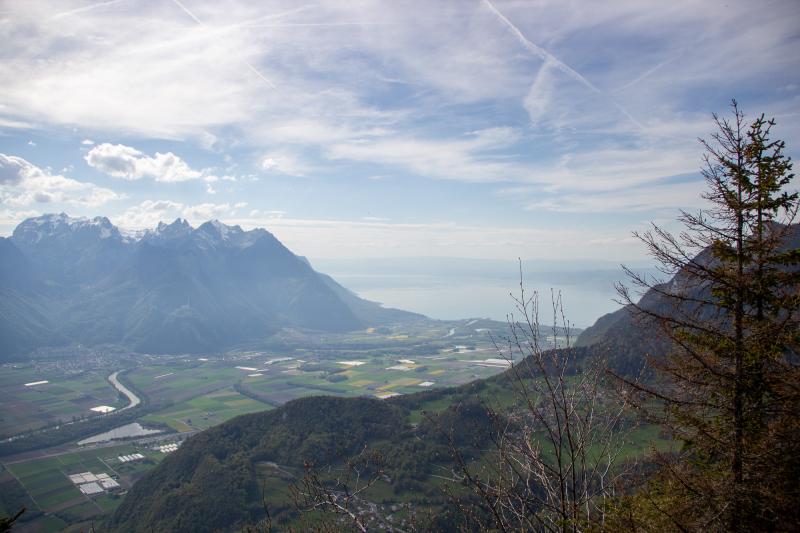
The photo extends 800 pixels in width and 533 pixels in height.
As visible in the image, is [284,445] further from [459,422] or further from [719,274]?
[719,274]

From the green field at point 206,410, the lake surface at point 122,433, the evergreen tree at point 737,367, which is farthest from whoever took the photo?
the green field at point 206,410

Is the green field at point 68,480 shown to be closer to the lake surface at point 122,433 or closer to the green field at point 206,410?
the lake surface at point 122,433

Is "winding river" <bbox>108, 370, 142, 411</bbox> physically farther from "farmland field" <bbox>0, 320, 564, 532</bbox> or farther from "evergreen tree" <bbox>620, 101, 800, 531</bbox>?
"evergreen tree" <bbox>620, 101, 800, 531</bbox>

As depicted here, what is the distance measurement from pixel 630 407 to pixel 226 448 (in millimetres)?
57319

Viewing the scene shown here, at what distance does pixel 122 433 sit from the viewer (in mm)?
80188

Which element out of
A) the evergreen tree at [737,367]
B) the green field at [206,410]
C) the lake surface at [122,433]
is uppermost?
the evergreen tree at [737,367]

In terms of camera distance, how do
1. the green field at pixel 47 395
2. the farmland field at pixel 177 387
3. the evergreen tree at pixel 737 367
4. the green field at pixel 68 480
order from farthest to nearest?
the green field at pixel 47 395 < the farmland field at pixel 177 387 < the green field at pixel 68 480 < the evergreen tree at pixel 737 367

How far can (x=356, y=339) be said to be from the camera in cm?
19200

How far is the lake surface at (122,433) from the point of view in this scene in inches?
2997

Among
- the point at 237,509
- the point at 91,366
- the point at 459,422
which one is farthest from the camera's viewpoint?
the point at 91,366

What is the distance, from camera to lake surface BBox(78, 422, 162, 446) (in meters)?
76.1

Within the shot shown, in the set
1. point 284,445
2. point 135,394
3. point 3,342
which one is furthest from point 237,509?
point 3,342

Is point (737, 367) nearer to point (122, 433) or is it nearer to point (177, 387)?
point (122, 433)

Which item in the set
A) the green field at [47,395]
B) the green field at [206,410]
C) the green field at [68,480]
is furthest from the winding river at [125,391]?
the green field at [68,480]
